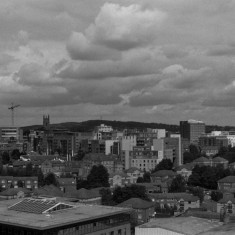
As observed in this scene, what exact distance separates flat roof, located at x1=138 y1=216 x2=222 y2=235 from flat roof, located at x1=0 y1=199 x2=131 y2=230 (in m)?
2.86

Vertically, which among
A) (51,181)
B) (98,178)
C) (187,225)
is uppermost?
(98,178)

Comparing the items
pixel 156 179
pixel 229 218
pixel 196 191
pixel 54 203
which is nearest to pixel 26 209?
pixel 54 203

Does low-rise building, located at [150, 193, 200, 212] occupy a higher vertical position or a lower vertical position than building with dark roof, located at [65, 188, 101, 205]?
lower

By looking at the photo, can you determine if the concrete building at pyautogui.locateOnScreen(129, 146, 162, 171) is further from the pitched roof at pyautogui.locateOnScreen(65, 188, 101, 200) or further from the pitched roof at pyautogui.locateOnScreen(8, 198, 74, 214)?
the pitched roof at pyautogui.locateOnScreen(8, 198, 74, 214)

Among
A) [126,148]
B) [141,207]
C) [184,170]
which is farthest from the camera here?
[126,148]

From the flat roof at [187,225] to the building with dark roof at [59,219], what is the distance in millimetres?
2244

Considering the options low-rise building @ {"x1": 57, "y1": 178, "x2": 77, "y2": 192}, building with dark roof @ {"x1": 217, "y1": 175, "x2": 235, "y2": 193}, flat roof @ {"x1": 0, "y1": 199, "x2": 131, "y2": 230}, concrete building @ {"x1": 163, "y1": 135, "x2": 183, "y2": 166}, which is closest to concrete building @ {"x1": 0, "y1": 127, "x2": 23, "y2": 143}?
concrete building @ {"x1": 163, "y1": 135, "x2": 183, "y2": 166}

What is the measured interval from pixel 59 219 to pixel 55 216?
1195mm

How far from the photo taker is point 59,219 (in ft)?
122

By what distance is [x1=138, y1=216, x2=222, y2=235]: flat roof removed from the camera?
3791 cm

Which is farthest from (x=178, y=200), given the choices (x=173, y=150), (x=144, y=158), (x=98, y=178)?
(x=173, y=150)

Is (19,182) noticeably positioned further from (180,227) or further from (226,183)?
(180,227)

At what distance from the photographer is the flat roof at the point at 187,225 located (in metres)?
37.9

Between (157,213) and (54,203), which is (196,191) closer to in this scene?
(157,213)
